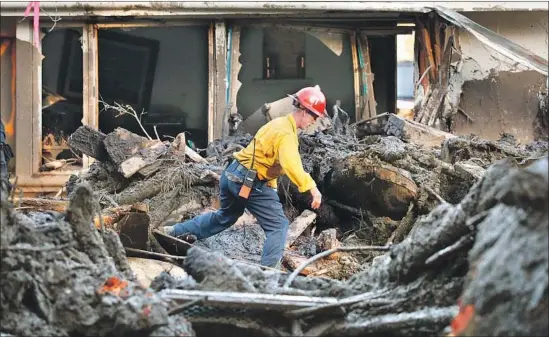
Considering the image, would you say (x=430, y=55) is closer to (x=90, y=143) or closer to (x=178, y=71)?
(x=178, y=71)

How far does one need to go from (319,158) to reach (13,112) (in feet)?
16.8

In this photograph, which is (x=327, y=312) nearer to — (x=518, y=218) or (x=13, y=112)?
(x=518, y=218)

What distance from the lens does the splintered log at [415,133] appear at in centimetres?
865

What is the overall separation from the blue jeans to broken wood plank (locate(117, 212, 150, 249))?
76 centimetres

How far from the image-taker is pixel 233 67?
10.4m

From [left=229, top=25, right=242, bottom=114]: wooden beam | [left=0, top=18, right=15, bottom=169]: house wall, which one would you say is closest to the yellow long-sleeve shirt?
[left=229, top=25, right=242, bottom=114]: wooden beam

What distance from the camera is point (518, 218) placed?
7.73ft

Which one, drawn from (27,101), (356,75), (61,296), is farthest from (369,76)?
(61,296)

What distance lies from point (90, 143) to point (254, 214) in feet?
7.77

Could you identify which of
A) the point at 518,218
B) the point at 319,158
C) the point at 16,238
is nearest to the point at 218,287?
the point at 16,238

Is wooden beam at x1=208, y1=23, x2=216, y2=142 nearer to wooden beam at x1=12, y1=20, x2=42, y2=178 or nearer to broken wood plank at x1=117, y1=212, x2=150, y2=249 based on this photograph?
wooden beam at x1=12, y1=20, x2=42, y2=178

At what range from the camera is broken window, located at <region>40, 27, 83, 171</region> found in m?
10.6

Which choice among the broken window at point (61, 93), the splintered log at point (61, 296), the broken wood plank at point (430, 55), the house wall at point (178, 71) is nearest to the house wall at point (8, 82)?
the broken window at point (61, 93)

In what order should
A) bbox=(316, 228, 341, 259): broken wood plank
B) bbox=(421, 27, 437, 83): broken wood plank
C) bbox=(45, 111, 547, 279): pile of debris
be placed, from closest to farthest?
bbox=(45, 111, 547, 279): pile of debris
bbox=(316, 228, 341, 259): broken wood plank
bbox=(421, 27, 437, 83): broken wood plank
